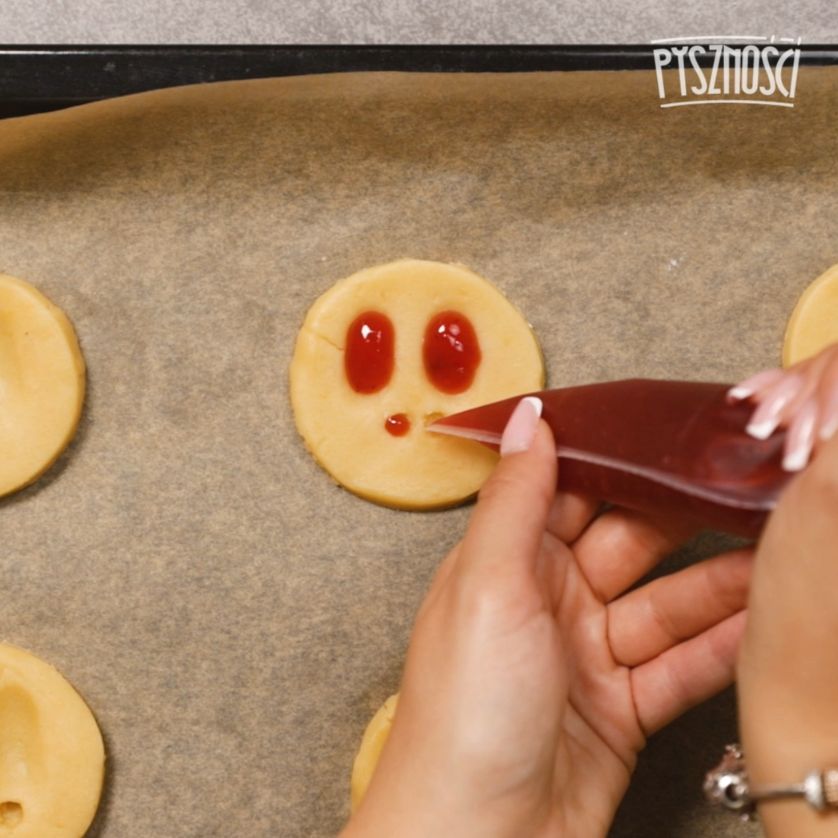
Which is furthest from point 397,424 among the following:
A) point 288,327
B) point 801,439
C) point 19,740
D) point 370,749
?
point 19,740

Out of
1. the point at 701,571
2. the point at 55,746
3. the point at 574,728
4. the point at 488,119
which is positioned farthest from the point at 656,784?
the point at 488,119

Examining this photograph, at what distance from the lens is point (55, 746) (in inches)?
46.3

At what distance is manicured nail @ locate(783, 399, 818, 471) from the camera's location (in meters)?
0.88

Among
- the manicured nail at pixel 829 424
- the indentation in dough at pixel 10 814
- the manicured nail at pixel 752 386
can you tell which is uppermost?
the manicured nail at pixel 752 386

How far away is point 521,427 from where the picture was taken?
3.47 ft

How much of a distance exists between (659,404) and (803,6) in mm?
693

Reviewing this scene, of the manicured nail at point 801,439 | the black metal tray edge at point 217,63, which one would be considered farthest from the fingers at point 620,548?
the black metal tray edge at point 217,63

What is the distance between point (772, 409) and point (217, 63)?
78 cm

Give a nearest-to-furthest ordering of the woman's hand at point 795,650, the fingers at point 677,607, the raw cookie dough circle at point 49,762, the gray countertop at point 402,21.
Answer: the woman's hand at point 795,650 < the fingers at point 677,607 < the raw cookie dough circle at point 49,762 < the gray countertop at point 402,21

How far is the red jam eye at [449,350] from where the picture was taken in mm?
1213

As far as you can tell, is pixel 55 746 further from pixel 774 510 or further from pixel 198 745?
pixel 774 510

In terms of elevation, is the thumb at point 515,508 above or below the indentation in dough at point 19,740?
above

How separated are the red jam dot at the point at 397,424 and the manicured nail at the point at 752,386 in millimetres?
404

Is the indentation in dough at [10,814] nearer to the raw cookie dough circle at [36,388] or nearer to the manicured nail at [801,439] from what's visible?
the raw cookie dough circle at [36,388]
